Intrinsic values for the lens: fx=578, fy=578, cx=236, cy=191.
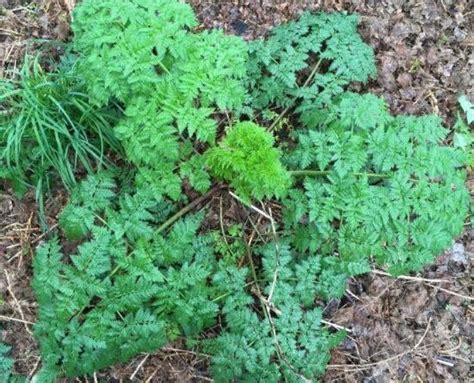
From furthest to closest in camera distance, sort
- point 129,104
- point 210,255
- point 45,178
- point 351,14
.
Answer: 1. point 351,14
2. point 45,178
3. point 210,255
4. point 129,104

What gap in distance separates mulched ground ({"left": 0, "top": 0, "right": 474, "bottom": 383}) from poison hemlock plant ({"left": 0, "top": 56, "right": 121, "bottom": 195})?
0.28 metres

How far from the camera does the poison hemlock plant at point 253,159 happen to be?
3.06 meters

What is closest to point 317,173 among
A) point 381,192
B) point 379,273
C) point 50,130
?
point 381,192

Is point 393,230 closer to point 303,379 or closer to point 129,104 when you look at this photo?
point 303,379

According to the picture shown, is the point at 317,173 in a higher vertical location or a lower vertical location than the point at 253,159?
lower

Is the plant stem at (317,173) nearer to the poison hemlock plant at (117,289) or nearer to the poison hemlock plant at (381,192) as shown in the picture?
the poison hemlock plant at (381,192)

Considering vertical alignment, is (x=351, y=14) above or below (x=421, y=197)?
above

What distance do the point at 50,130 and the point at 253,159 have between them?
1291mm

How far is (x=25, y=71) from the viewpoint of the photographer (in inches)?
145

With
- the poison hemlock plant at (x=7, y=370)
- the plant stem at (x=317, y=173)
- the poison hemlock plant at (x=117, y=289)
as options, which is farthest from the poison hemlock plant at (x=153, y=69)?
the poison hemlock plant at (x=7, y=370)

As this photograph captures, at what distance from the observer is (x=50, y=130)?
348 cm

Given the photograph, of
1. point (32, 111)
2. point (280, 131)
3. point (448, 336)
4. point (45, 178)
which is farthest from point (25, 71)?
point (448, 336)

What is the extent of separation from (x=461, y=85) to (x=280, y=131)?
4.47ft

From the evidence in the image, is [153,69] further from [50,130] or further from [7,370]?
[7,370]
